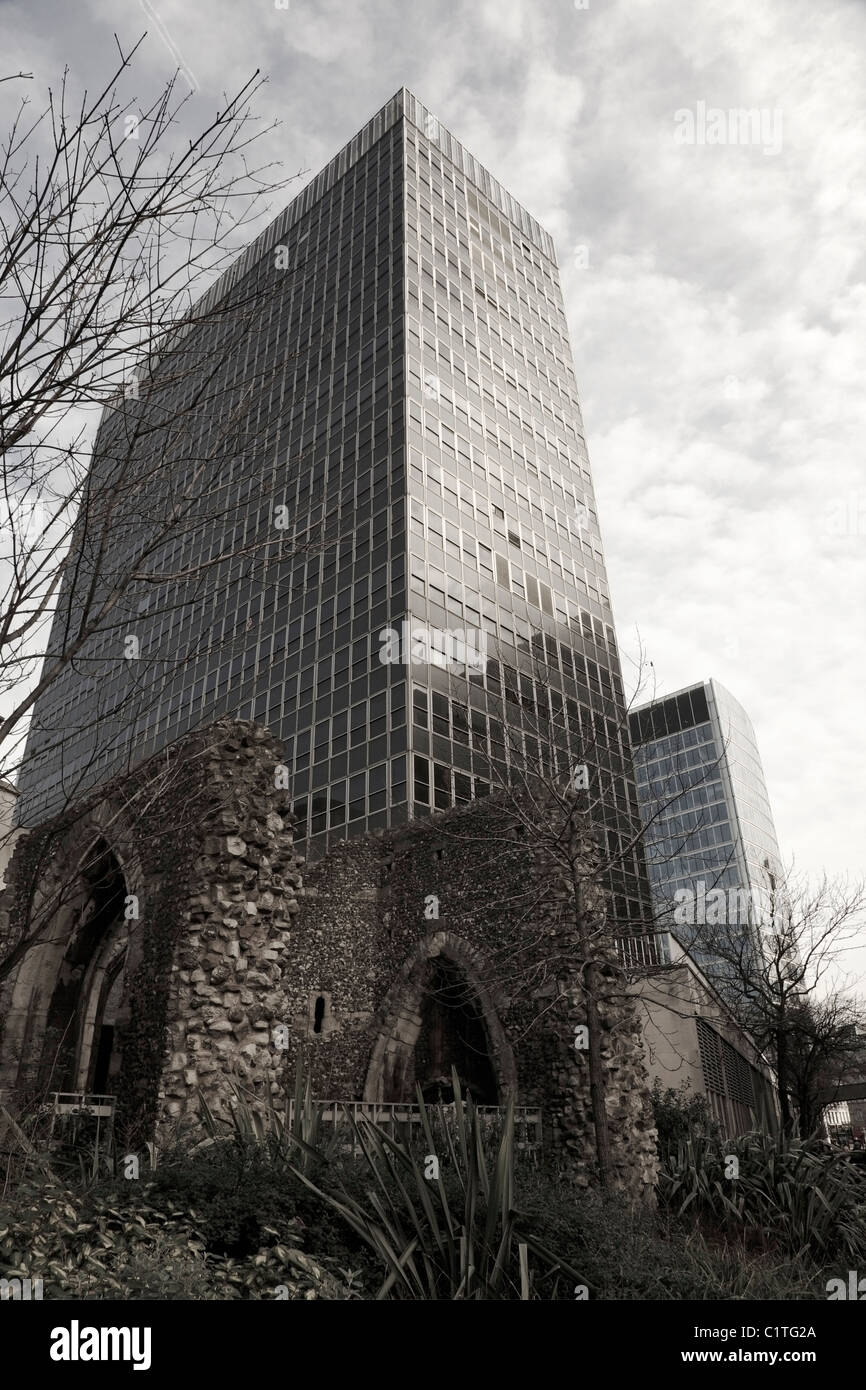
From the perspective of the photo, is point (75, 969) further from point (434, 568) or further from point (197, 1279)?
point (434, 568)

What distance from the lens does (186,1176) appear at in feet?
18.3

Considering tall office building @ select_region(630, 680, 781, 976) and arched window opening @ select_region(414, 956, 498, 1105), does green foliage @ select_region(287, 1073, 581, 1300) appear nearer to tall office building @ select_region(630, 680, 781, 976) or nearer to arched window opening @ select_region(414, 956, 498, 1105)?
arched window opening @ select_region(414, 956, 498, 1105)

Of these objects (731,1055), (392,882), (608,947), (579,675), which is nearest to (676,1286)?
(608,947)

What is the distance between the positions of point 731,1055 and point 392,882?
15.0m

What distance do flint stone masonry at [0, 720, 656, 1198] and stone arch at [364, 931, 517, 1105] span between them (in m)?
0.04

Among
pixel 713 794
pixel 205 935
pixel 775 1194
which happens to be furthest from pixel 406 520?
pixel 713 794

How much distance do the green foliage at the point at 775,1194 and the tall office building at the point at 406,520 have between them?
1377cm

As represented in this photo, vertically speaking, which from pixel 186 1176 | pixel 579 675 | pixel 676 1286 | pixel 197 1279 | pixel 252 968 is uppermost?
pixel 579 675

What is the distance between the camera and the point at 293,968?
17406mm

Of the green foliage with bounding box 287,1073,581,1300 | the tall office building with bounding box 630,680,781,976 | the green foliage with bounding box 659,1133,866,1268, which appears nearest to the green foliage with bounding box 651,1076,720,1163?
the green foliage with bounding box 659,1133,866,1268

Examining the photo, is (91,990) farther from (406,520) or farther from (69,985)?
(406,520)

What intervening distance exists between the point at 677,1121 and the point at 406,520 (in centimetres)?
2463

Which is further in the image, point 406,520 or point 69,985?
point 406,520
